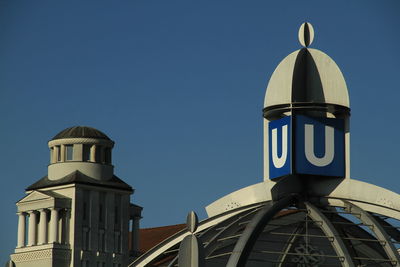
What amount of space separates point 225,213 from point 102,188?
4509 cm

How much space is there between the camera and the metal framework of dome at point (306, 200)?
48156 mm

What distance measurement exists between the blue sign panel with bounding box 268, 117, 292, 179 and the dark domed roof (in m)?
45.8

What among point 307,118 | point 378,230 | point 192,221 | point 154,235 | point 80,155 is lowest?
point 192,221

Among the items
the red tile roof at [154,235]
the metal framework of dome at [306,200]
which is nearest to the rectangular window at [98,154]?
the red tile roof at [154,235]

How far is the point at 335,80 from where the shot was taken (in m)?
49.8

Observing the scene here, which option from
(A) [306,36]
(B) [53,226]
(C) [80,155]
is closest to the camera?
(A) [306,36]

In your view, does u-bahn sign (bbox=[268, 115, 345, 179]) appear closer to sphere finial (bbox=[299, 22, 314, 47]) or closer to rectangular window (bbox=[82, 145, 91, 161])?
sphere finial (bbox=[299, 22, 314, 47])

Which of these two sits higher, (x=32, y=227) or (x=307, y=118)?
(x=32, y=227)

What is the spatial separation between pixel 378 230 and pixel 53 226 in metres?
47.5

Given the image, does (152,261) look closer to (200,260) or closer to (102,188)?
(200,260)

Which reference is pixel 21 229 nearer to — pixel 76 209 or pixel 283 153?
pixel 76 209

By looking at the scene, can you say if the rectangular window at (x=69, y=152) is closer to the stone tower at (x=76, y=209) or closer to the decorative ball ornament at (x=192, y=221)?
the stone tower at (x=76, y=209)

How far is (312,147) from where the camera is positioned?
161 ft

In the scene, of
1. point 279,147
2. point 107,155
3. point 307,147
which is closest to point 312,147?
point 307,147
